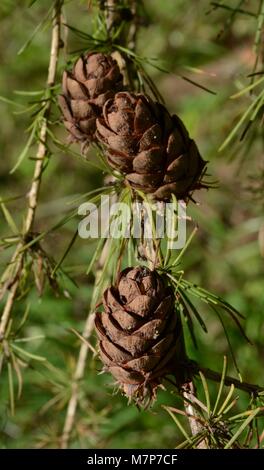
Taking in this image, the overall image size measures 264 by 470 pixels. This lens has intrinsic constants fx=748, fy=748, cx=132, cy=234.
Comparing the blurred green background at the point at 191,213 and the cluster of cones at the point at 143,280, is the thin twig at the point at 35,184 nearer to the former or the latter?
the blurred green background at the point at 191,213

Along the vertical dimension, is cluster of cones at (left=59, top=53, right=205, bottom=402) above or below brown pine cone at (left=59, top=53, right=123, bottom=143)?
below

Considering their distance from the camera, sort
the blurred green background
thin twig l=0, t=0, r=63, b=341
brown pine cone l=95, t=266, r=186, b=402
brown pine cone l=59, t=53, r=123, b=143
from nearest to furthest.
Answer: brown pine cone l=95, t=266, r=186, b=402 < brown pine cone l=59, t=53, r=123, b=143 < thin twig l=0, t=0, r=63, b=341 < the blurred green background

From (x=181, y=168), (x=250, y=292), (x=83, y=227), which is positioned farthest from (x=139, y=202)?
(x=250, y=292)

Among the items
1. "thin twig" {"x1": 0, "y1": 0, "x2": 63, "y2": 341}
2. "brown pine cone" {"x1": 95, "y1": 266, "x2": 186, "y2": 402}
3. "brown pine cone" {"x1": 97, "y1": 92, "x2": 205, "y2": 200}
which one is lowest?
"brown pine cone" {"x1": 95, "y1": 266, "x2": 186, "y2": 402}

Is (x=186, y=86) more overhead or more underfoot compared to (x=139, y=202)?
more overhead

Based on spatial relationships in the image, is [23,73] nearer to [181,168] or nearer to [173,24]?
[173,24]

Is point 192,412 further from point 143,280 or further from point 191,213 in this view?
point 191,213

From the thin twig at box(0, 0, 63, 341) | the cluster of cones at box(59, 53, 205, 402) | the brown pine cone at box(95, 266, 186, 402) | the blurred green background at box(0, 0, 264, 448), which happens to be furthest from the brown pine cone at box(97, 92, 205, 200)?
the blurred green background at box(0, 0, 264, 448)

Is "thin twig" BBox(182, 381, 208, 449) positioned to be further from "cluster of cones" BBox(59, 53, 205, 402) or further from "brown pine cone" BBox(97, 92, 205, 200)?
"brown pine cone" BBox(97, 92, 205, 200)
